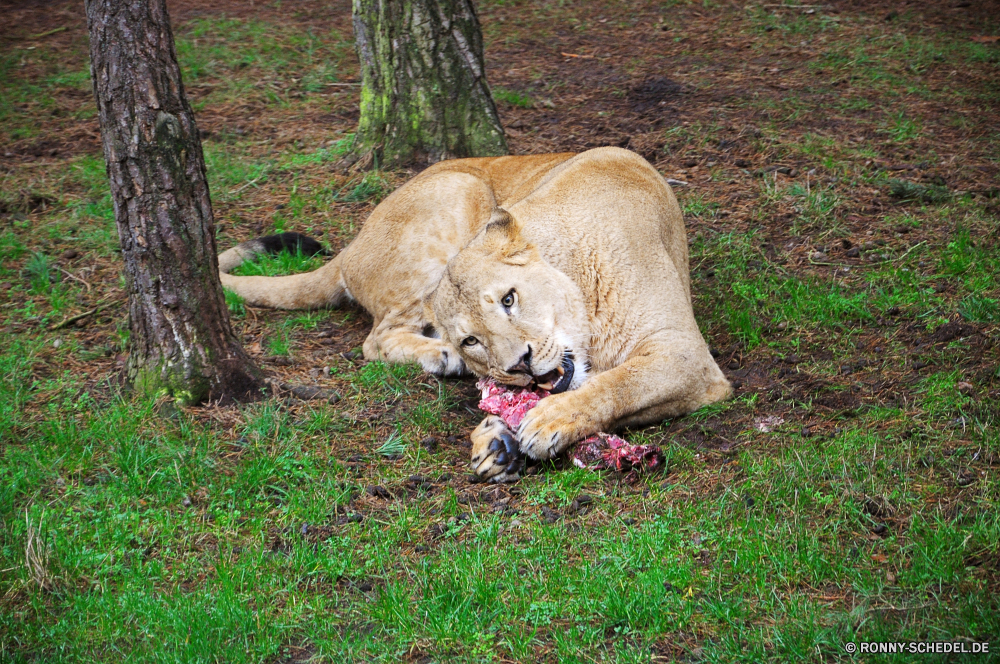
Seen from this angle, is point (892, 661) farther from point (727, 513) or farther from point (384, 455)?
point (384, 455)

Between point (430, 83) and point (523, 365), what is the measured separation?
350 centimetres

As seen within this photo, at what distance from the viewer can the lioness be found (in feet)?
13.8

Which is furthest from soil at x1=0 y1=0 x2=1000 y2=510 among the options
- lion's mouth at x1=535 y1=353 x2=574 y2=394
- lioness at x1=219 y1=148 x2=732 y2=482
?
lion's mouth at x1=535 y1=353 x2=574 y2=394

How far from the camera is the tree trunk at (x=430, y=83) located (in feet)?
23.0

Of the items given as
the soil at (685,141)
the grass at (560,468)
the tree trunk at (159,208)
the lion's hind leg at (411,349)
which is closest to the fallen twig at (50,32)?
the soil at (685,141)

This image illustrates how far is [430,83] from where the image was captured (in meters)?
7.09

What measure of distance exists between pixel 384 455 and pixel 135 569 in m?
1.28

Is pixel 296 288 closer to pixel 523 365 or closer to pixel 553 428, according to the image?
pixel 523 365

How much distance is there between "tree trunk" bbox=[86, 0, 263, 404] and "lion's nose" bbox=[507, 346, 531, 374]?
4.81 ft

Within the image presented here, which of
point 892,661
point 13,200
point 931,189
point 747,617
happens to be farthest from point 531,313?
point 13,200

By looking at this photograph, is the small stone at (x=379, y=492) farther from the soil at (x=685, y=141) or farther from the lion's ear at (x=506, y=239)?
the lion's ear at (x=506, y=239)

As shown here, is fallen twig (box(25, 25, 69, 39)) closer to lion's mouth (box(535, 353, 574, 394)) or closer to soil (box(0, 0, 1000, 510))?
soil (box(0, 0, 1000, 510))

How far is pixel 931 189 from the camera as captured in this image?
6266mm

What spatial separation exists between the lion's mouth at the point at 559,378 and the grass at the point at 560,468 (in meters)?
0.46
